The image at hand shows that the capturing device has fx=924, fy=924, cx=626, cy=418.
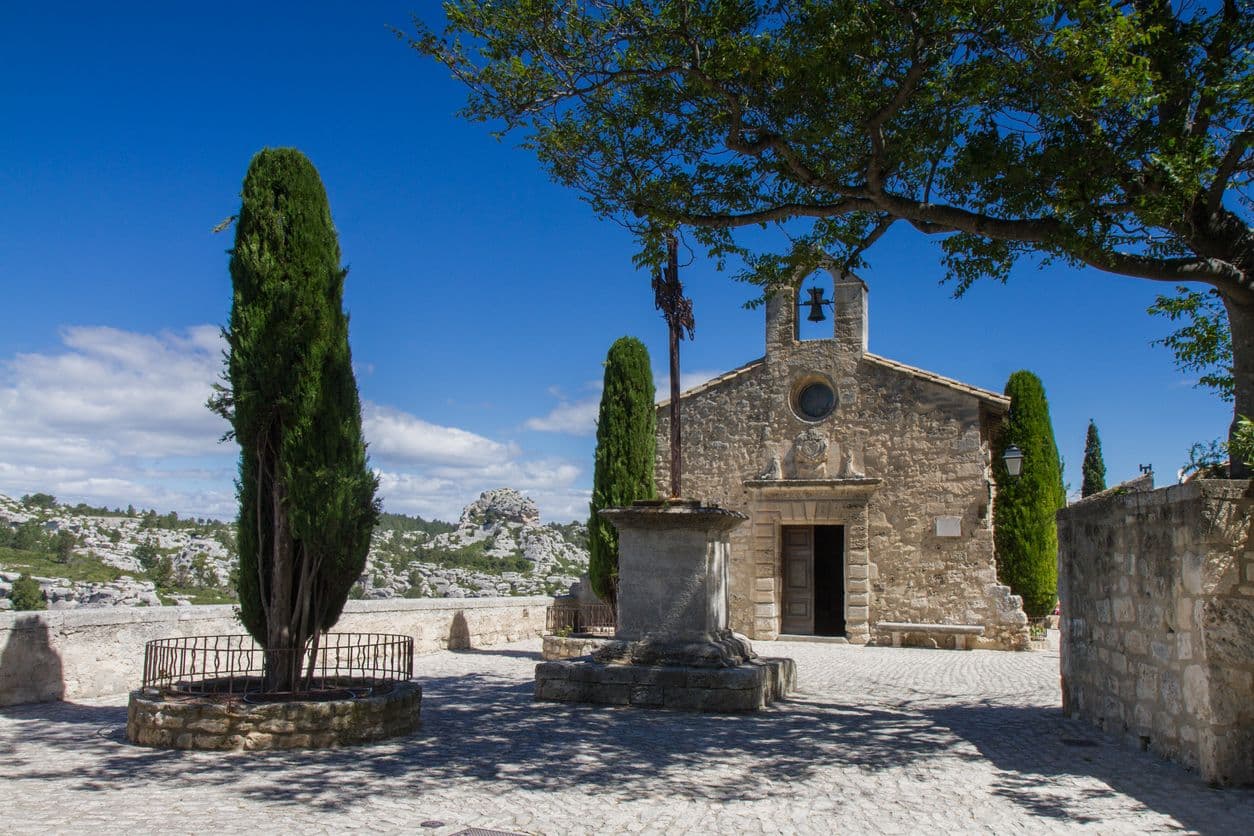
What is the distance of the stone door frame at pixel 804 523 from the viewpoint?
16.3 m

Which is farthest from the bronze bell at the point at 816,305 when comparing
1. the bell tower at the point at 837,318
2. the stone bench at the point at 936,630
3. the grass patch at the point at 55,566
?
the grass patch at the point at 55,566

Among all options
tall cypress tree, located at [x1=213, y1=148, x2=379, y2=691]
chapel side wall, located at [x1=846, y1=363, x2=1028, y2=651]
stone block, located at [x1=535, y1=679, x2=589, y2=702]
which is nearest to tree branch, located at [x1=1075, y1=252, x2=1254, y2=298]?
stone block, located at [x1=535, y1=679, x2=589, y2=702]

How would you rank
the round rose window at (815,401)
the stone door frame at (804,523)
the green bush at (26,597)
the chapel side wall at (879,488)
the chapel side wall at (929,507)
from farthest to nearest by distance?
1. the round rose window at (815,401)
2. the stone door frame at (804,523)
3. the chapel side wall at (879,488)
4. the chapel side wall at (929,507)
5. the green bush at (26,597)

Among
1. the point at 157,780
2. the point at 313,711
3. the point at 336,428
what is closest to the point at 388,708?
the point at 313,711

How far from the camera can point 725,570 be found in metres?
9.48

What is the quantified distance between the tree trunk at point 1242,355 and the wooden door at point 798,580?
36.2 ft

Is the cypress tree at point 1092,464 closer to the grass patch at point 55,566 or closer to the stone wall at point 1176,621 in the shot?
the stone wall at point 1176,621

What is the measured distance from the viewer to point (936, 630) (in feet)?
51.3

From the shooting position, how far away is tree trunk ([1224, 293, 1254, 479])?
→ 249 inches

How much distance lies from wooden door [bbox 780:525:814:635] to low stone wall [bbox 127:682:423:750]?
11645 mm

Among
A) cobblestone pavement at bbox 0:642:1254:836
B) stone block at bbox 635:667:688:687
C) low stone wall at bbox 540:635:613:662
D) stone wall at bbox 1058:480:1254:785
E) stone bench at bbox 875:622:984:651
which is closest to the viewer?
cobblestone pavement at bbox 0:642:1254:836

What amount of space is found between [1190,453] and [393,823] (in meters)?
5.65

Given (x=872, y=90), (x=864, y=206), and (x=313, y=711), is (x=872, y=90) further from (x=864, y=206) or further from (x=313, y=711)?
(x=313, y=711)

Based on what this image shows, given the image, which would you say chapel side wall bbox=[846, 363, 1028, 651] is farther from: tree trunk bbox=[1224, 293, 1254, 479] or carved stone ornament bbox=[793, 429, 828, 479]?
tree trunk bbox=[1224, 293, 1254, 479]
